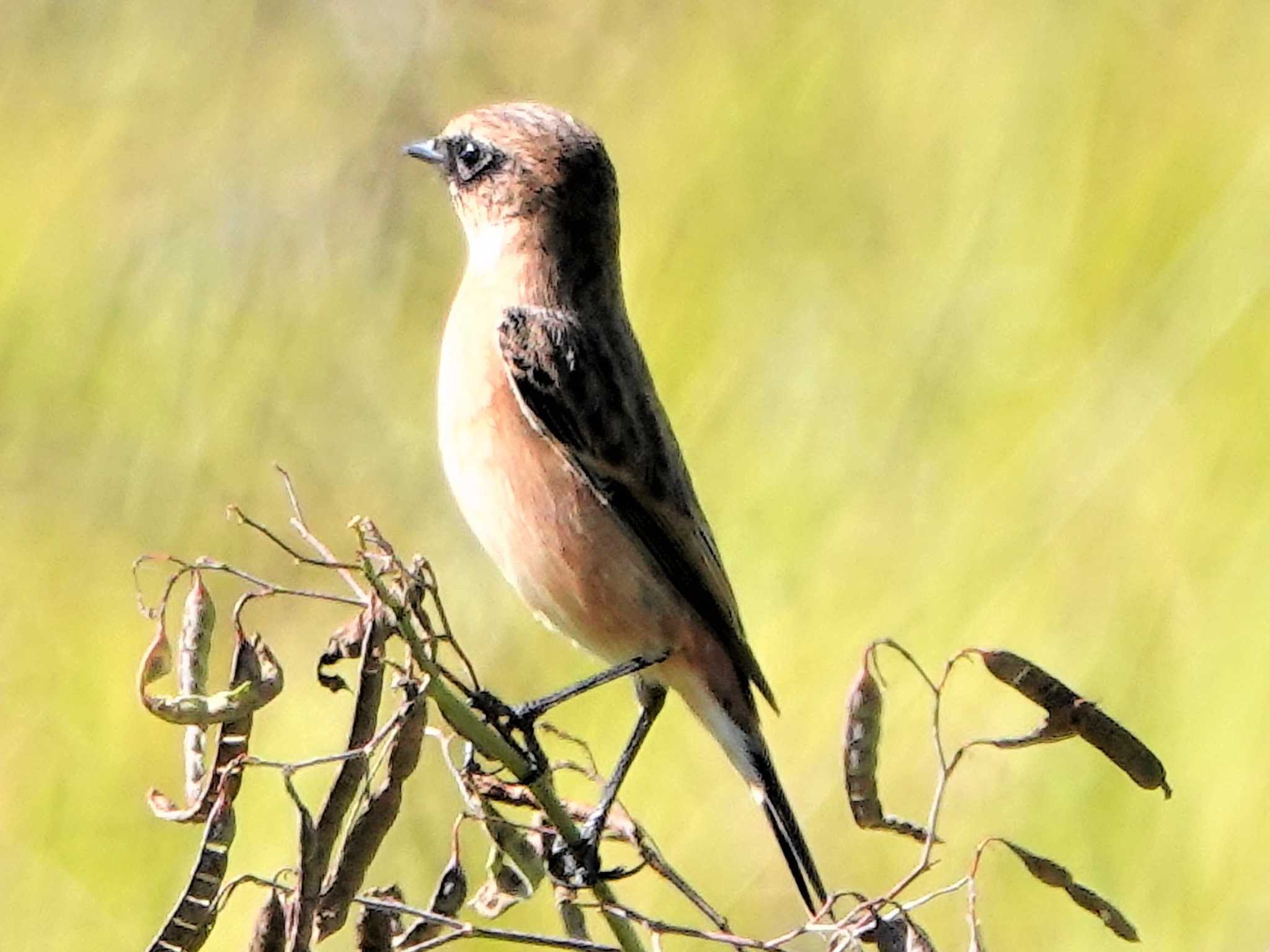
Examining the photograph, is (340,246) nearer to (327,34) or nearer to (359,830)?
(327,34)

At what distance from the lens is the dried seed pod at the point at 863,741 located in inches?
100

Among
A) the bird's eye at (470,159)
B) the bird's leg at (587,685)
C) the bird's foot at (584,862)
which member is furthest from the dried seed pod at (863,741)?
the bird's eye at (470,159)

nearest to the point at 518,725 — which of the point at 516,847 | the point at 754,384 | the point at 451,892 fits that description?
the point at 451,892

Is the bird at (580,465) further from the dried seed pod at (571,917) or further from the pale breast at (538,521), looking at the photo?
the dried seed pod at (571,917)

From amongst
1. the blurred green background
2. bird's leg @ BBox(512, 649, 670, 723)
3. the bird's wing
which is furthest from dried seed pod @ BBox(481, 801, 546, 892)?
the blurred green background

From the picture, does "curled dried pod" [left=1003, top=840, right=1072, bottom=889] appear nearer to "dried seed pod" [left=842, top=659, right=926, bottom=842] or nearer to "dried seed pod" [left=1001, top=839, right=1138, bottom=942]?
"dried seed pod" [left=1001, top=839, right=1138, bottom=942]

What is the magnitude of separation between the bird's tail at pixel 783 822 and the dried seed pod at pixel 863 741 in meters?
1.16

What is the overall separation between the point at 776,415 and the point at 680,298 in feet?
1.53

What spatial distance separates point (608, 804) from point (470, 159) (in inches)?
75.8

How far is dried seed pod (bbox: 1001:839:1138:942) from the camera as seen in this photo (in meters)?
2.44

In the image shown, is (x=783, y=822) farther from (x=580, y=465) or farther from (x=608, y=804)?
(x=608, y=804)

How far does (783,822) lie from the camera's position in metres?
3.86

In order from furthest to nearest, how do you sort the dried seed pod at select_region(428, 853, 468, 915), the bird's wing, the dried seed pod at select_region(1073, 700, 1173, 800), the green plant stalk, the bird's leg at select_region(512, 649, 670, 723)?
the bird's wing, the bird's leg at select_region(512, 649, 670, 723), the dried seed pod at select_region(428, 853, 468, 915), the dried seed pod at select_region(1073, 700, 1173, 800), the green plant stalk

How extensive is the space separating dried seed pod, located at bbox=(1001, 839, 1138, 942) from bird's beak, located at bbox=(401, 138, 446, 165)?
238cm
